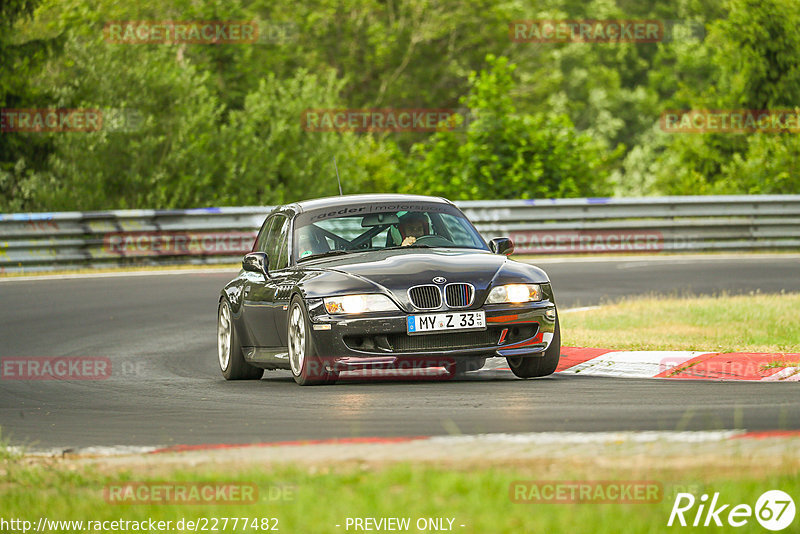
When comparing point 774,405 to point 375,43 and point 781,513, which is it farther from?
point 375,43

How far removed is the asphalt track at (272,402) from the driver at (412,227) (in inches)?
48.3

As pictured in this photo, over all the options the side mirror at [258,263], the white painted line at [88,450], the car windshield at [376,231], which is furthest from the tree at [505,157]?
the white painted line at [88,450]

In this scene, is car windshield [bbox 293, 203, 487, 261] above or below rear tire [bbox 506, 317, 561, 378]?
→ above

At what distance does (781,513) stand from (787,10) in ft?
110

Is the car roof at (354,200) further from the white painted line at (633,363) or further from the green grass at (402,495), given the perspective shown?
the green grass at (402,495)

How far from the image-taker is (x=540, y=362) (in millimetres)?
9867

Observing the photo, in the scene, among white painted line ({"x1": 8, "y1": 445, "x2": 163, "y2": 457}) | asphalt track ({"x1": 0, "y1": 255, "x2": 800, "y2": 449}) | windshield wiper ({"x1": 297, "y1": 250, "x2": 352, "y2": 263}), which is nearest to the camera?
white painted line ({"x1": 8, "y1": 445, "x2": 163, "y2": 457})

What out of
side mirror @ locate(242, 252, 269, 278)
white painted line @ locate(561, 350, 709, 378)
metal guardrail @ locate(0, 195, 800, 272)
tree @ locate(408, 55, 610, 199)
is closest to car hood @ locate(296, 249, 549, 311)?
side mirror @ locate(242, 252, 269, 278)

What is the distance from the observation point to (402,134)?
6525 centimetres

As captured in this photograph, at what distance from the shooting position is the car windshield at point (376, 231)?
34.7ft

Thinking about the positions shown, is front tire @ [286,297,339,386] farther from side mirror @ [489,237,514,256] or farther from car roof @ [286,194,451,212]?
side mirror @ [489,237,514,256]

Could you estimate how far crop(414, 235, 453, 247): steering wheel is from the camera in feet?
34.6

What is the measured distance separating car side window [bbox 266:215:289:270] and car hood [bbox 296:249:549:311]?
3.03 ft

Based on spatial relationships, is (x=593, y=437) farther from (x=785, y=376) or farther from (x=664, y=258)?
(x=664, y=258)
